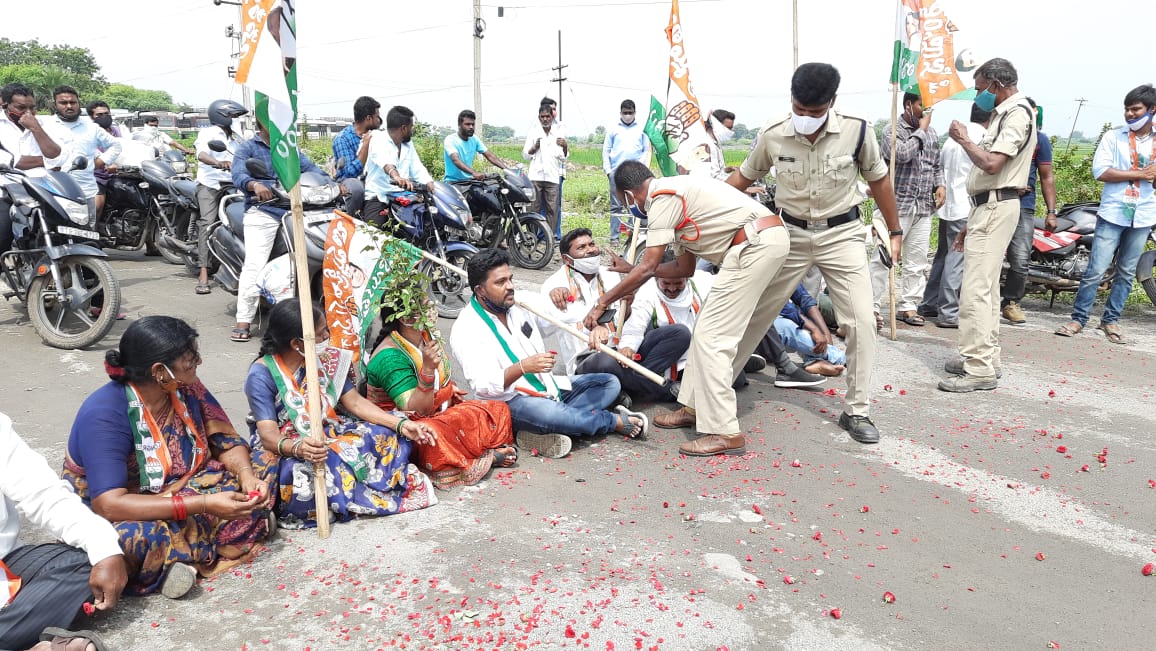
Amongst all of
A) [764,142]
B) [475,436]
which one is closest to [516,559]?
[475,436]

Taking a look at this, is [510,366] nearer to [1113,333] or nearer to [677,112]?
[677,112]

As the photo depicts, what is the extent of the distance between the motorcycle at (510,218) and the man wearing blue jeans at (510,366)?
5.14m

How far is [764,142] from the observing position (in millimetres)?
4777

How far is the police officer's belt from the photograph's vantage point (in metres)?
4.48

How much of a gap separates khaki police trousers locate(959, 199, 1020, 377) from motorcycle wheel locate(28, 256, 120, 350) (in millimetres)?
6120

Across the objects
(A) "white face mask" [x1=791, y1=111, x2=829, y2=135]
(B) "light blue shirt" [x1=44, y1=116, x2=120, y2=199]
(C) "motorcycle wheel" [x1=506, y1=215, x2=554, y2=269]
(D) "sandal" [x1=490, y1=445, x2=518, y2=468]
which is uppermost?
(B) "light blue shirt" [x1=44, y1=116, x2=120, y2=199]

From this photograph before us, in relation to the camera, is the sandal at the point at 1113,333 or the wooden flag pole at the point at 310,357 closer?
the wooden flag pole at the point at 310,357

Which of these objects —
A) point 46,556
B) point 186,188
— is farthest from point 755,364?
point 186,188

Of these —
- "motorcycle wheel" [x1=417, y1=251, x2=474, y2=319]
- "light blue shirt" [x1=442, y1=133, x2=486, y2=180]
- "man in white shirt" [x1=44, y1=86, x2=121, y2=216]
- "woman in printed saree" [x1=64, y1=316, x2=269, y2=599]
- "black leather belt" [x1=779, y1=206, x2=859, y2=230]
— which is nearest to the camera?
"woman in printed saree" [x1=64, y1=316, x2=269, y2=599]

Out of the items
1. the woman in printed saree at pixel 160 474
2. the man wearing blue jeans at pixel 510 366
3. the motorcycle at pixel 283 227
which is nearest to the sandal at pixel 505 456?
the man wearing blue jeans at pixel 510 366

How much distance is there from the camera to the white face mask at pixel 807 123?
444 cm

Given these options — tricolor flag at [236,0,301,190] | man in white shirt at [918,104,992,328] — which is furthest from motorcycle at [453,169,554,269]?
tricolor flag at [236,0,301,190]

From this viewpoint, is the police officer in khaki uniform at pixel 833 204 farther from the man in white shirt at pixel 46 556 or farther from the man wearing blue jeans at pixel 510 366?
the man in white shirt at pixel 46 556

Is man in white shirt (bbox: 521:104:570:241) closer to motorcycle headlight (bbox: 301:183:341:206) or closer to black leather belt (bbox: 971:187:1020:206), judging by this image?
motorcycle headlight (bbox: 301:183:341:206)
